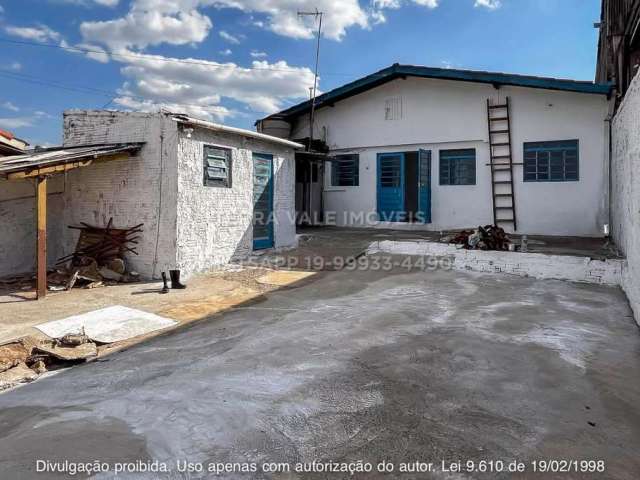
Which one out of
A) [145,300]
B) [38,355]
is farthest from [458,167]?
[38,355]

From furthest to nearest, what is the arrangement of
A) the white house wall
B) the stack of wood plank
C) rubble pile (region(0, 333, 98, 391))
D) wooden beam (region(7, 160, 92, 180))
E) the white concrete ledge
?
the white house wall, the stack of wood plank, the white concrete ledge, wooden beam (region(7, 160, 92, 180)), rubble pile (region(0, 333, 98, 391))

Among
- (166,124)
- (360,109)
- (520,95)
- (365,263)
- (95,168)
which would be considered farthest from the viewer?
(360,109)

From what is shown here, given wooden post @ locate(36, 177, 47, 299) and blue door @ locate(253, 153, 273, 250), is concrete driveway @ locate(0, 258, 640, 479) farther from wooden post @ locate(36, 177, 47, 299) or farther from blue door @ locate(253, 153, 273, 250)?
blue door @ locate(253, 153, 273, 250)

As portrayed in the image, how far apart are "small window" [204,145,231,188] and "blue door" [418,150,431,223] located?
6.81 m

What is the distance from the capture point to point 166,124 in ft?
27.3

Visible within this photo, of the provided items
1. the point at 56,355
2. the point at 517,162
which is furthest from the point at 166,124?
the point at 517,162

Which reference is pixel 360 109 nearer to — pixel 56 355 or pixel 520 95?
pixel 520 95

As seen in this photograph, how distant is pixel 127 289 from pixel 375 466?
21.3ft

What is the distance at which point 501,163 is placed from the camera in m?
13.1

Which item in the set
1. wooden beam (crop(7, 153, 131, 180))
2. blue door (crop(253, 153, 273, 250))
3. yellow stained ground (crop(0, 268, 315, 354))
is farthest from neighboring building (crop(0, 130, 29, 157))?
blue door (crop(253, 153, 273, 250))

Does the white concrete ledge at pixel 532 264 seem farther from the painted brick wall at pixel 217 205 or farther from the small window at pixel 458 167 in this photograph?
the small window at pixel 458 167

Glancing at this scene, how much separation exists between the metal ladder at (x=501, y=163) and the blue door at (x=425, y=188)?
1.92 metres

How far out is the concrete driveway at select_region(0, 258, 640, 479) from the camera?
8.62 ft

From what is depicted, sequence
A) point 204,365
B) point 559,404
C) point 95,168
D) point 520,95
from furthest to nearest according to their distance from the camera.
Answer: point 520,95 < point 95,168 < point 204,365 < point 559,404
